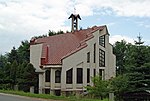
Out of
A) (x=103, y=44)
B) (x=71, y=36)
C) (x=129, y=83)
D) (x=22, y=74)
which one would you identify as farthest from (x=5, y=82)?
(x=129, y=83)

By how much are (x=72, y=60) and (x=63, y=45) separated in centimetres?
419

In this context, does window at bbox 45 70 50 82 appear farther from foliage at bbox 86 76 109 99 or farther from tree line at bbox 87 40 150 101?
tree line at bbox 87 40 150 101

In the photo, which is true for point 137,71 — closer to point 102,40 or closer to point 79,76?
point 79,76

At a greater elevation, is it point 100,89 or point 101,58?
point 101,58

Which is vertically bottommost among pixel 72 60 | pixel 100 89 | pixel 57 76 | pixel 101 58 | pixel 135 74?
pixel 100 89

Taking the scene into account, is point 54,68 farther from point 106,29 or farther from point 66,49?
point 106,29

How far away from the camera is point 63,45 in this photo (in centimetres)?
4191

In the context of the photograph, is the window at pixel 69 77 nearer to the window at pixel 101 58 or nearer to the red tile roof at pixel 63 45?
the red tile roof at pixel 63 45

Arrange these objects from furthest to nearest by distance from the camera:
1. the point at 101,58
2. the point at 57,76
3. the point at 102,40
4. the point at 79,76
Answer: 1. the point at 101,58
2. the point at 102,40
3. the point at 79,76
4. the point at 57,76

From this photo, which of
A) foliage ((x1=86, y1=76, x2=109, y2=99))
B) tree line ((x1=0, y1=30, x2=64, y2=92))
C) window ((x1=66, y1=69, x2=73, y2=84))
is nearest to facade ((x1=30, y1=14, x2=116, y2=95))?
window ((x1=66, y1=69, x2=73, y2=84))

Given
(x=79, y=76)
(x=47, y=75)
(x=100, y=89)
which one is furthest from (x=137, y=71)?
(x=47, y=75)

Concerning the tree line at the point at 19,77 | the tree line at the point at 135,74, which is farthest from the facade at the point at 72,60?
the tree line at the point at 135,74

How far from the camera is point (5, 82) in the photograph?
137 feet

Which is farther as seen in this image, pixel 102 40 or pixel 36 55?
pixel 36 55
